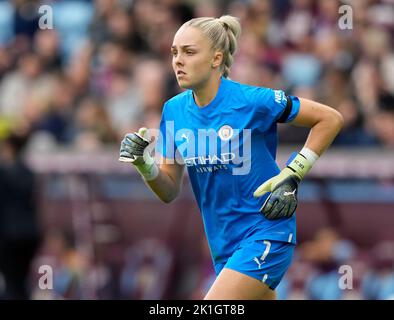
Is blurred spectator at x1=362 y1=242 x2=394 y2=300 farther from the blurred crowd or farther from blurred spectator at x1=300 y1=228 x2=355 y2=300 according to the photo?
the blurred crowd

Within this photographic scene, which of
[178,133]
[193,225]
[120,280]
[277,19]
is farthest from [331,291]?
[178,133]

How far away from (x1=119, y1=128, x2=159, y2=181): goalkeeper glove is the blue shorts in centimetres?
77

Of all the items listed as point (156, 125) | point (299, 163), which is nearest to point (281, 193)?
point (299, 163)

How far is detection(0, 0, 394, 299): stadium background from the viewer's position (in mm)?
11664

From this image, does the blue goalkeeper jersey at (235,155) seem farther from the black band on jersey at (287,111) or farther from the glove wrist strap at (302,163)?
the glove wrist strap at (302,163)

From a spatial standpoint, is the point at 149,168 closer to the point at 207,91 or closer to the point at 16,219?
the point at 207,91

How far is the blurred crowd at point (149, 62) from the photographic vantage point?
39.8ft

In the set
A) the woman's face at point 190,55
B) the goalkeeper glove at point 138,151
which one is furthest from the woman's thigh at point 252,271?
the woman's face at point 190,55

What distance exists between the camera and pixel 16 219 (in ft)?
40.5

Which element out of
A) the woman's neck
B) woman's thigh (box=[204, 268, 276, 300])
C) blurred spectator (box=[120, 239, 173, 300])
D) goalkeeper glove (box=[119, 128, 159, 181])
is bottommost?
Answer: blurred spectator (box=[120, 239, 173, 300])

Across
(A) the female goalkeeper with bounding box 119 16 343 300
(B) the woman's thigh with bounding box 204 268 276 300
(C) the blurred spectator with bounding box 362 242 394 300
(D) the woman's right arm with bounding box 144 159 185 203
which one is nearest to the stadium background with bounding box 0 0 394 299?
(C) the blurred spectator with bounding box 362 242 394 300

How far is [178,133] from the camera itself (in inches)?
281

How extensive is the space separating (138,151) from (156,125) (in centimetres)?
569

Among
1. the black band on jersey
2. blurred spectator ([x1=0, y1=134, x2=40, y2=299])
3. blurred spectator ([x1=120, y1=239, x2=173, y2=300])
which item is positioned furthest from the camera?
blurred spectator ([x1=120, y1=239, x2=173, y2=300])
